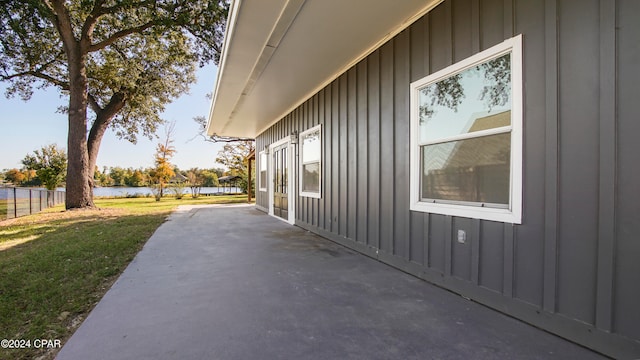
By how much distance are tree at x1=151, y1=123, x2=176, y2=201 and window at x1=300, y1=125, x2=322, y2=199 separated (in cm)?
1589

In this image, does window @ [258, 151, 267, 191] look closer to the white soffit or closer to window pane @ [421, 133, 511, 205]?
the white soffit

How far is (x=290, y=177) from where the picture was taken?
25.3 feet

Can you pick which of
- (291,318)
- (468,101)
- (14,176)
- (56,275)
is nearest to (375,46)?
(468,101)

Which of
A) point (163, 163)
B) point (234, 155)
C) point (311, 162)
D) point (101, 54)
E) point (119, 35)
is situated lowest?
point (311, 162)

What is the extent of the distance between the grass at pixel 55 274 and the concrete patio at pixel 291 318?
197 millimetres

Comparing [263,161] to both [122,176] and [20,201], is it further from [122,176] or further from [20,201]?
[122,176]

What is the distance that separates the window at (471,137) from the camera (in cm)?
242

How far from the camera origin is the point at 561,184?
208 cm

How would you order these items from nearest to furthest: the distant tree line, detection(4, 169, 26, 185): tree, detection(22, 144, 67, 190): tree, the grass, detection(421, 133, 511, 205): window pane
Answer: the grass, detection(421, 133, 511, 205): window pane, detection(22, 144, 67, 190): tree, the distant tree line, detection(4, 169, 26, 185): tree

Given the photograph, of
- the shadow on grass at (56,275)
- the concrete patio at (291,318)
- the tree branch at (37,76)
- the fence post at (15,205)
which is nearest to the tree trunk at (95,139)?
the tree branch at (37,76)

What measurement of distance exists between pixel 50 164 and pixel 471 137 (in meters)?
24.3

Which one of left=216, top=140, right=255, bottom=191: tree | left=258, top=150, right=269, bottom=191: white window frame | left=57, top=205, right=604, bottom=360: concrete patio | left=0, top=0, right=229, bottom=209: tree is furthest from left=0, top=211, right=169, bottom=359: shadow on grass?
left=216, top=140, right=255, bottom=191: tree

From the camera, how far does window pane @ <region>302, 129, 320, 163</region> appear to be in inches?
245

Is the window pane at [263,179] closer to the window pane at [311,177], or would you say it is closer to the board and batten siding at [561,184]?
the window pane at [311,177]
